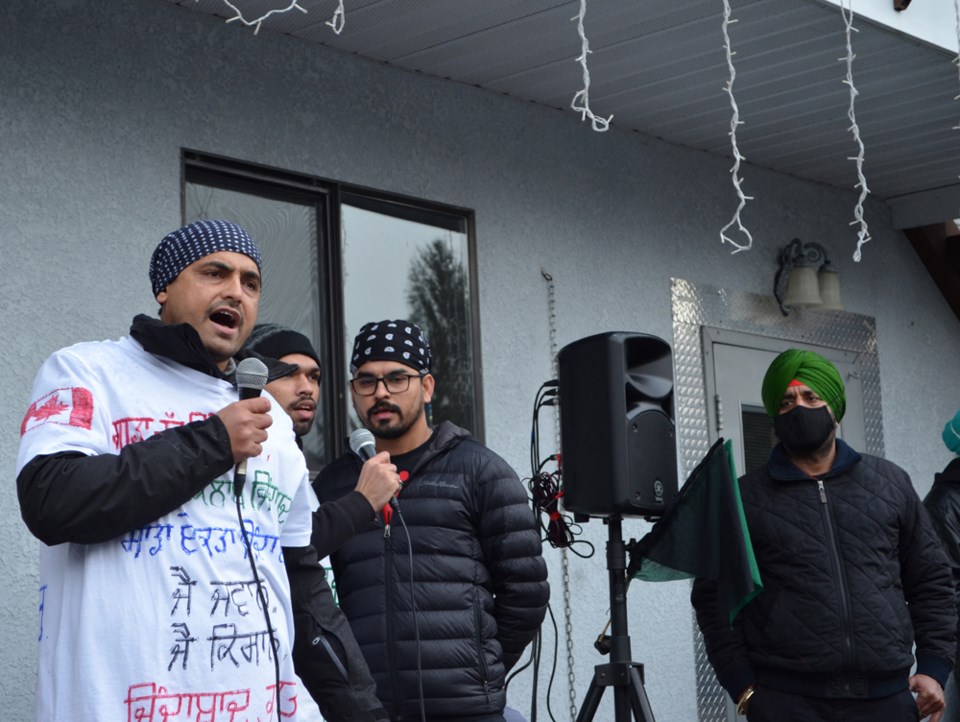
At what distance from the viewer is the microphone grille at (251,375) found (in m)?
2.47

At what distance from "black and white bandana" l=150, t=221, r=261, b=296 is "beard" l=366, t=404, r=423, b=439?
A: 1315mm

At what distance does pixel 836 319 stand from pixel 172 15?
425 centimetres

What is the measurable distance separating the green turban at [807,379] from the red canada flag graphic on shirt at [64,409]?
2753 mm

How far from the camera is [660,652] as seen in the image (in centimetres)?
637

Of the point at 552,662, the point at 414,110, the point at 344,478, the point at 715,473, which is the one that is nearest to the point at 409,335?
the point at 344,478

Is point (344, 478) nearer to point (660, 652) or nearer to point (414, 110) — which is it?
point (414, 110)

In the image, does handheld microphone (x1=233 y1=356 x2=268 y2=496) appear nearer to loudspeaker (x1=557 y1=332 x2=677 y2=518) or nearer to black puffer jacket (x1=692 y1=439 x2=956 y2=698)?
loudspeaker (x1=557 y1=332 x2=677 y2=518)

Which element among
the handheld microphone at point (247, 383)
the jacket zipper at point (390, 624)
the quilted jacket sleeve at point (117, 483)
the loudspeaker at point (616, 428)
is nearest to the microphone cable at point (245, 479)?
the handheld microphone at point (247, 383)

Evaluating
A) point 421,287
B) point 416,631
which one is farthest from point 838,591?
point 421,287

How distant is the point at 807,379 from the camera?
4.60 m

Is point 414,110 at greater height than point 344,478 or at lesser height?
greater

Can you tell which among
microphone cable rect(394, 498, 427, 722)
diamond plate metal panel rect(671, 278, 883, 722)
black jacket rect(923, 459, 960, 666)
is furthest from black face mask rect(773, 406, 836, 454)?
diamond plate metal panel rect(671, 278, 883, 722)

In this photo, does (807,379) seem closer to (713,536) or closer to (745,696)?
(713,536)

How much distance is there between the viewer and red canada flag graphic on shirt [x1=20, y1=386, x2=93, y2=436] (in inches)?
92.7
